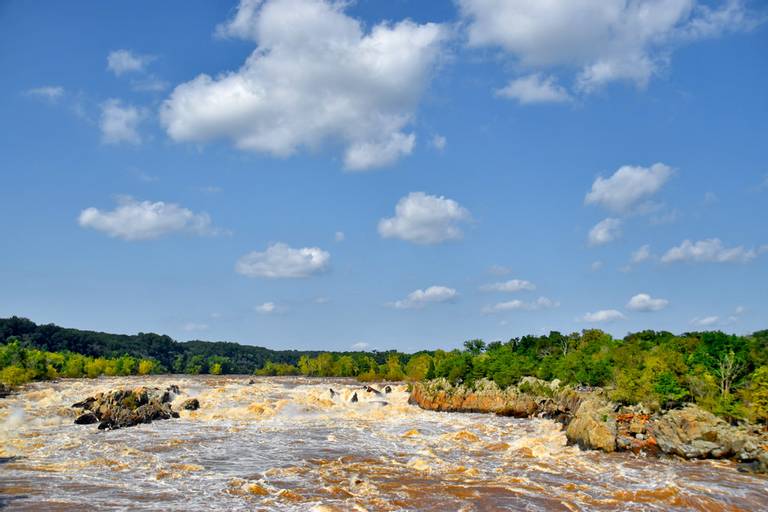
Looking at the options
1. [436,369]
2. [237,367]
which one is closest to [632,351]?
[436,369]

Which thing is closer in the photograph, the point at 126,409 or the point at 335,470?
the point at 335,470

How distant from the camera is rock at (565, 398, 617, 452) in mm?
34500

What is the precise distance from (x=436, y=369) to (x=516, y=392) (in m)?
12.6

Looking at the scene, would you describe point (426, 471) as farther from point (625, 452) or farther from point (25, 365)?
point (25, 365)

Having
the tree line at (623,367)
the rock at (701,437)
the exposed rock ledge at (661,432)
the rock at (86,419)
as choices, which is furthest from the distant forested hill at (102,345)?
the rock at (701,437)

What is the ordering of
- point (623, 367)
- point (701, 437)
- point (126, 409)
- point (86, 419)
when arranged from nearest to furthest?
point (701, 437)
point (86, 419)
point (126, 409)
point (623, 367)

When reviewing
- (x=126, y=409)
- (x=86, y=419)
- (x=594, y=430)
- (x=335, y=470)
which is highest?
(x=594, y=430)

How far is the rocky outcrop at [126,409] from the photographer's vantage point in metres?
43.8

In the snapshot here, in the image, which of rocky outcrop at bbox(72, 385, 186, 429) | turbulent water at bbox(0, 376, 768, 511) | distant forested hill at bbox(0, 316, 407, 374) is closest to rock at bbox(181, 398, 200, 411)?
rocky outcrop at bbox(72, 385, 186, 429)

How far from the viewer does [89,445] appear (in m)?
35.2

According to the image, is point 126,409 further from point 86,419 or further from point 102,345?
point 102,345

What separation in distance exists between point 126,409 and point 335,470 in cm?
2597

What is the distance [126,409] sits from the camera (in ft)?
151

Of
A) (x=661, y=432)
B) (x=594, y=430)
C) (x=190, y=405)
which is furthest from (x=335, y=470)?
(x=190, y=405)
